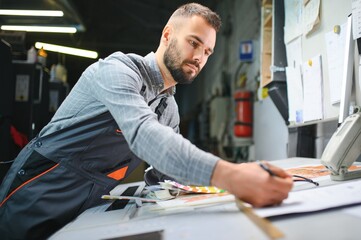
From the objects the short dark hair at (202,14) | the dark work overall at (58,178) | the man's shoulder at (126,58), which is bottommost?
the dark work overall at (58,178)

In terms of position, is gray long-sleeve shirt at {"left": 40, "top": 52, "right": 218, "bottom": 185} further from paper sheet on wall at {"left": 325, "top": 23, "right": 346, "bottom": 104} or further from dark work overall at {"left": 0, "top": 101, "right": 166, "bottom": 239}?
paper sheet on wall at {"left": 325, "top": 23, "right": 346, "bottom": 104}

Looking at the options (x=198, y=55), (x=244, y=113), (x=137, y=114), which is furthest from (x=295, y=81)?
(x=244, y=113)

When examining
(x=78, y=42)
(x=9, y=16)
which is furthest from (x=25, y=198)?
(x=78, y=42)

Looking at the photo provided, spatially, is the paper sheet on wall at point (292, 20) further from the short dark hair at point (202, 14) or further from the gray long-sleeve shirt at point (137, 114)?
the gray long-sleeve shirt at point (137, 114)

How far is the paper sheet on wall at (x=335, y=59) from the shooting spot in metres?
1.36

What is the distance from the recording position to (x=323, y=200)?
2.22ft

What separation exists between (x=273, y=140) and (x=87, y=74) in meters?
2.12

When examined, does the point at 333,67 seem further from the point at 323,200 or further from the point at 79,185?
the point at 79,185

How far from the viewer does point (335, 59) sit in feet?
4.62

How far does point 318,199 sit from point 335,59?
0.93 meters

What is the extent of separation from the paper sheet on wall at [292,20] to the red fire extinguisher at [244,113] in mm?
1675

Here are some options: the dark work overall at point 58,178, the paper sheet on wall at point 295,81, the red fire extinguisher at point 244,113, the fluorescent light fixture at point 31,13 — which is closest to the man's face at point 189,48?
the dark work overall at point 58,178

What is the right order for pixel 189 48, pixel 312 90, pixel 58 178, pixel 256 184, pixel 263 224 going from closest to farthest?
1. pixel 263 224
2. pixel 256 184
3. pixel 58 178
4. pixel 189 48
5. pixel 312 90

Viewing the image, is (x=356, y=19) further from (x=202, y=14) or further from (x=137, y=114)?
(x=137, y=114)
